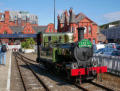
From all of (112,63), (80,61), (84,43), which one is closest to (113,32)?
(112,63)

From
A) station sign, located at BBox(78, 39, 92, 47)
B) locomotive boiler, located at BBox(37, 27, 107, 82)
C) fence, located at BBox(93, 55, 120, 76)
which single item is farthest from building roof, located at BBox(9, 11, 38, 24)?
station sign, located at BBox(78, 39, 92, 47)

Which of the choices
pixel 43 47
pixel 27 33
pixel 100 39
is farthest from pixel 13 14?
pixel 43 47

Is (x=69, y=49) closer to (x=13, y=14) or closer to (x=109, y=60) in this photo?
(x=109, y=60)

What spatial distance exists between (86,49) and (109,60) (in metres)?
3.38

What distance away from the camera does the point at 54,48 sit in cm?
1007

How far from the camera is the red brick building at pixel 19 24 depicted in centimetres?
6354

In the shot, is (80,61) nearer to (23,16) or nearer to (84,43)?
(84,43)

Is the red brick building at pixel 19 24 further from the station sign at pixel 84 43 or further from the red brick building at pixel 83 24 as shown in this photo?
the station sign at pixel 84 43

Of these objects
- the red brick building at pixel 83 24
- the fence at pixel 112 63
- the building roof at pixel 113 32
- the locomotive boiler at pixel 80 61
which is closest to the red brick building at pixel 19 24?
the building roof at pixel 113 32

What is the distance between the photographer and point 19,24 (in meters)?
88.4

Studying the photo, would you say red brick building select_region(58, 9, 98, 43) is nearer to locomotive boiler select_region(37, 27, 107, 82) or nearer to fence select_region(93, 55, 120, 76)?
fence select_region(93, 55, 120, 76)

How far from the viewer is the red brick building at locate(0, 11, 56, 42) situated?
208ft

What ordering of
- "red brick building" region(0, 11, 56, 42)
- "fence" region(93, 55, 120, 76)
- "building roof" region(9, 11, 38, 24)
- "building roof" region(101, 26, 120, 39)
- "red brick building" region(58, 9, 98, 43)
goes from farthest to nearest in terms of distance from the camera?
"building roof" region(9, 11, 38, 24), "red brick building" region(0, 11, 56, 42), "building roof" region(101, 26, 120, 39), "red brick building" region(58, 9, 98, 43), "fence" region(93, 55, 120, 76)

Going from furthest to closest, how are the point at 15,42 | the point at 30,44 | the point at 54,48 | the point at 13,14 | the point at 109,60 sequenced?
the point at 13,14 → the point at 15,42 → the point at 30,44 → the point at 109,60 → the point at 54,48
